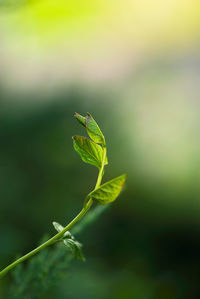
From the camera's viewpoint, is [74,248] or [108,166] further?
[108,166]

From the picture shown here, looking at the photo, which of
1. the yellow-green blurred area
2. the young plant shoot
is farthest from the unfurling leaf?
the yellow-green blurred area

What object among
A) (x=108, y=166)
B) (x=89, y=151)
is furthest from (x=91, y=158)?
(x=108, y=166)

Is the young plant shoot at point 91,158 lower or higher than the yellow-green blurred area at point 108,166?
higher

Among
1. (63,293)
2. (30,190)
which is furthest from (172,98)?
(63,293)

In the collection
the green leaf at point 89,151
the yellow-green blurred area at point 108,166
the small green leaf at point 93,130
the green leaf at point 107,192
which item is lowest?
the yellow-green blurred area at point 108,166

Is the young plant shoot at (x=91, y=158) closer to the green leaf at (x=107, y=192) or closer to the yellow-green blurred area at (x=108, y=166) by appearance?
the green leaf at (x=107, y=192)

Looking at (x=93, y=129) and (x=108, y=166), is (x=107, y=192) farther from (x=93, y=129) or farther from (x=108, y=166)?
(x=108, y=166)

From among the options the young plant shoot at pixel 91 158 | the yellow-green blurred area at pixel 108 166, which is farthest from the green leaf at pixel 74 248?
the yellow-green blurred area at pixel 108 166
